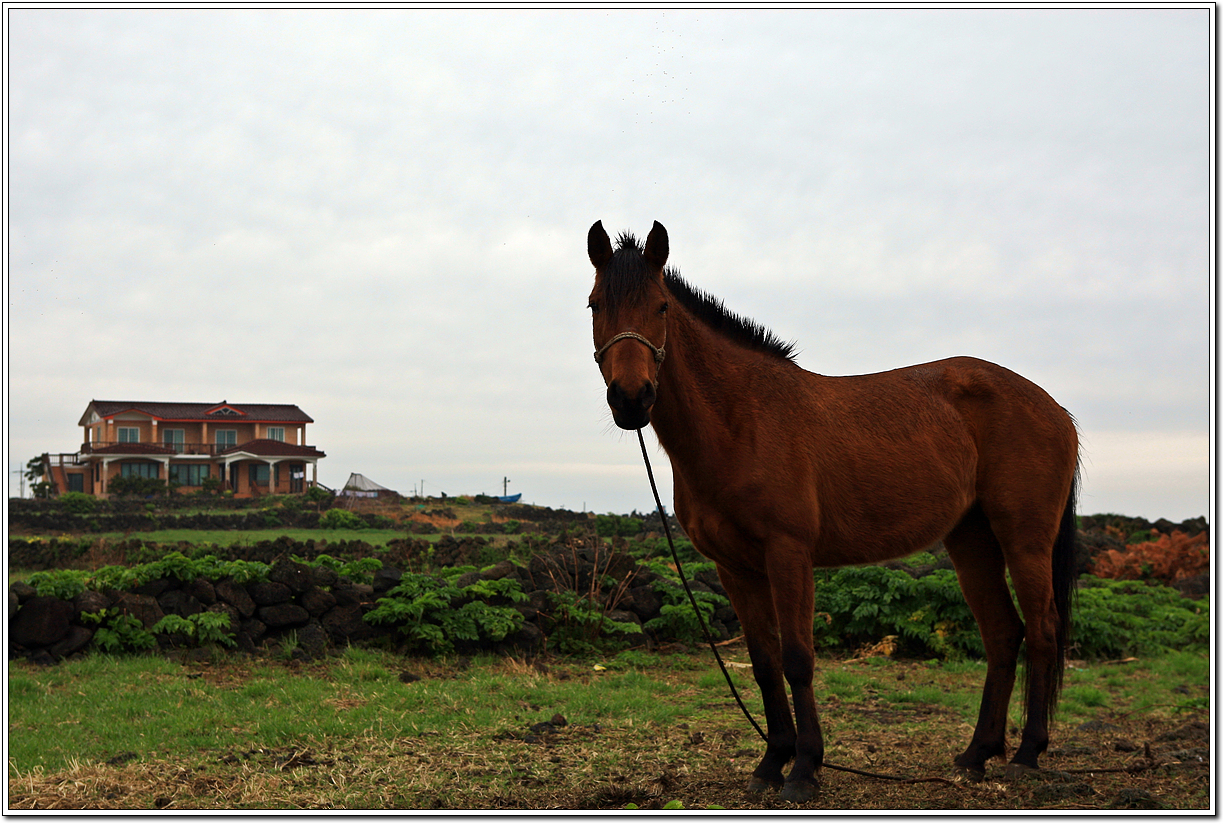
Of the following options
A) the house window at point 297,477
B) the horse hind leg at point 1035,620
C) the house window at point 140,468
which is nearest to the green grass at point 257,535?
the horse hind leg at point 1035,620

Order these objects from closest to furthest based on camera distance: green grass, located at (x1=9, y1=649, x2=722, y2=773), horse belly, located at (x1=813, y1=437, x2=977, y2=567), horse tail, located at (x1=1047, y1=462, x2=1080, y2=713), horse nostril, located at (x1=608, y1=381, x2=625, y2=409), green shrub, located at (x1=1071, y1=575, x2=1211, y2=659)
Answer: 1. horse nostril, located at (x1=608, y1=381, x2=625, y2=409)
2. horse belly, located at (x1=813, y1=437, x2=977, y2=567)
3. horse tail, located at (x1=1047, y1=462, x2=1080, y2=713)
4. green grass, located at (x1=9, y1=649, x2=722, y2=773)
5. green shrub, located at (x1=1071, y1=575, x2=1211, y2=659)

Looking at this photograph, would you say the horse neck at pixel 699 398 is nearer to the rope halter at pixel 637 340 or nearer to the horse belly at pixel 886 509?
the rope halter at pixel 637 340

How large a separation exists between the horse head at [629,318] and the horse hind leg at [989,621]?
8.59 feet

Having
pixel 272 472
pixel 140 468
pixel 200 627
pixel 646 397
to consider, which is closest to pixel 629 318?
pixel 646 397

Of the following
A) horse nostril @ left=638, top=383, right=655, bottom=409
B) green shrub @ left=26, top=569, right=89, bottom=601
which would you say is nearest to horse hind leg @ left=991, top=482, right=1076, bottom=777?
horse nostril @ left=638, top=383, right=655, bottom=409

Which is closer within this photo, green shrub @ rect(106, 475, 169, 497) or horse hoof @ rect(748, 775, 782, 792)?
horse hoof @ rect(748, 775, 782, 792)

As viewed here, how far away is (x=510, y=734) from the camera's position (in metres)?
6.15

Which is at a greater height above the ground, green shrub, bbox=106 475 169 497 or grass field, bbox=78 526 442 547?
green shrub, bbox=106 475 169 497

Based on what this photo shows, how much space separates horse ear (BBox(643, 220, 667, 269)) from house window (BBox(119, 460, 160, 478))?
37848 millimetres

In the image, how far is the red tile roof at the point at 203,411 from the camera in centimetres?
3847

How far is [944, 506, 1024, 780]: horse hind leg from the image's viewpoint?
506 cm

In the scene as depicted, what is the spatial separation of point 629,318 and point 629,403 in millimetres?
470

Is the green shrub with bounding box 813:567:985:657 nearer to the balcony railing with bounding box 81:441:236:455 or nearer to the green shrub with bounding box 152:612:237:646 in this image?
the green shrub with bounding box 152:612:237:646

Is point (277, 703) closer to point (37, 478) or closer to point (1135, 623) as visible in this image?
point (1135, 623)
